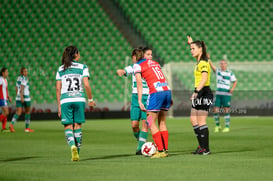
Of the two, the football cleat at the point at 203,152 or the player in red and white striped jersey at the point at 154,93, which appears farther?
the football cleat at the point at 203,152

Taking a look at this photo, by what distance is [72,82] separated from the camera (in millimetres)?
7805

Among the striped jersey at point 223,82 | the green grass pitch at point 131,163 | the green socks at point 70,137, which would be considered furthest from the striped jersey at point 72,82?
the striped jersey at point 223,82

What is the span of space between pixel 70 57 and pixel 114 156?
1847 mm

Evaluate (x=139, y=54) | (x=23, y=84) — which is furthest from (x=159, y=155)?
(x=23, y=84)

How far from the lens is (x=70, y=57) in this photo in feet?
25.9

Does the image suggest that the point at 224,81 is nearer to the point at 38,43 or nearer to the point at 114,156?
A: the point at 114,156

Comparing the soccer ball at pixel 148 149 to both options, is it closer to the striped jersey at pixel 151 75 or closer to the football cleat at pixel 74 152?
the striped jersey at pixel 151 75

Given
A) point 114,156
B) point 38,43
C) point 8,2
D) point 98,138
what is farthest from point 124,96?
point 114,156

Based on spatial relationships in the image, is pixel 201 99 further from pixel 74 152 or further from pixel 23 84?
pixel 23 84

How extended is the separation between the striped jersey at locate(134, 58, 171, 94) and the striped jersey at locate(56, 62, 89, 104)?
1.01 meters

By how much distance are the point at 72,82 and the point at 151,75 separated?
1349 mm

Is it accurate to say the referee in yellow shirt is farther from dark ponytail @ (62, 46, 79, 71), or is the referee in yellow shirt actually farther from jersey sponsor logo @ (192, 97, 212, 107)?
dark ponytail @ (62, 46, 79, 71)

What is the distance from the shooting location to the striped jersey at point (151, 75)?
834 cm

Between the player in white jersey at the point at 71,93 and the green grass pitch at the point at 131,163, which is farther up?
the player in white jersey at the point at 71,93
